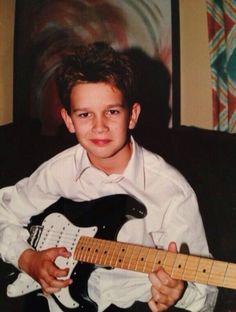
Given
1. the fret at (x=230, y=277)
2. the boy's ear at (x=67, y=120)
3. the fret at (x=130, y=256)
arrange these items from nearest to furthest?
the fret at (x=230, y=277) → the fret at (x=130, y=256) → the boy's ear at (x=67, y=120)

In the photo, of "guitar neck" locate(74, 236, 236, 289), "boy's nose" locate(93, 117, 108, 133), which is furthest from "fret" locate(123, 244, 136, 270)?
"boy's nose" locate(93, 117, 108, 133)

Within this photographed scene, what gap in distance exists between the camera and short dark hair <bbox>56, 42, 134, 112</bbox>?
0.78 metres

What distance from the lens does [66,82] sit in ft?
2.72

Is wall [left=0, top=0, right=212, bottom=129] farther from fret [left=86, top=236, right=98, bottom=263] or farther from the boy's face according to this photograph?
fret [left=86, top=236, right=98, bottom=263]

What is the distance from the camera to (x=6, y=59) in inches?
36.2

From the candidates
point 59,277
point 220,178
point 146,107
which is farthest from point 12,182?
point 220,178

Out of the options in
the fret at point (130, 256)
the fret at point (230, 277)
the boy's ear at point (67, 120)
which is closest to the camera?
the fret at point (230, 277)

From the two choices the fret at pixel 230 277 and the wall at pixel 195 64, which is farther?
the wall at pixel 195 64

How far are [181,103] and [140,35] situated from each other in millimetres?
165

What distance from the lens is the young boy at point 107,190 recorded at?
0.72m

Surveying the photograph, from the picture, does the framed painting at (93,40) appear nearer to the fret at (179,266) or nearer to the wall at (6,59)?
the wall at (6,59)

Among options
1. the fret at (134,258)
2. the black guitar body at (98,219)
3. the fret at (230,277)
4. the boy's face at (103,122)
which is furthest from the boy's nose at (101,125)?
the fret at (230,277)

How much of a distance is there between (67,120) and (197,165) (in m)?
0.29

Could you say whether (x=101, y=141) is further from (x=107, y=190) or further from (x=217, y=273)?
(x=217, y=273)
